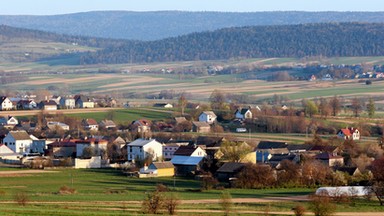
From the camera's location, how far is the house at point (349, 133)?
54.7 meters

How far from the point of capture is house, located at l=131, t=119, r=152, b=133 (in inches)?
2312

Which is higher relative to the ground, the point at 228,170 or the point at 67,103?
the point at 228,170

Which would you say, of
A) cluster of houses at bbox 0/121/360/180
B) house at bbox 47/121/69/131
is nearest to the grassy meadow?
cluster of houses at bbox 0/121/360/180

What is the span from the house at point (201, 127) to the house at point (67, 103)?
15.8m

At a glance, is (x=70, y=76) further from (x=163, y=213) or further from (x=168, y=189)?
(x=163, y=213)

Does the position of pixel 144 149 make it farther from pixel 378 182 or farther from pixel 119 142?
pixel 378 182

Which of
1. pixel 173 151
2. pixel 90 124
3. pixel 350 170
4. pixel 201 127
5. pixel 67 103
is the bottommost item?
pixel 67 103

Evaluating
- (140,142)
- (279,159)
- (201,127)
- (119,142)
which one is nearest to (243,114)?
(201,127)

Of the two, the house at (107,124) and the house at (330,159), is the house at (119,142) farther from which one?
the house at (330,159)

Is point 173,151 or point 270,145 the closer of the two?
point 173,151

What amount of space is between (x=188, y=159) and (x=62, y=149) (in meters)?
8.45

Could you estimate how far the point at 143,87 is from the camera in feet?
366

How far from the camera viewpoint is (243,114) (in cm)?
6575

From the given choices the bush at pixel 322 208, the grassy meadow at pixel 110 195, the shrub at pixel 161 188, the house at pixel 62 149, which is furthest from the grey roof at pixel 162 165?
the bush at pixel 322 208
